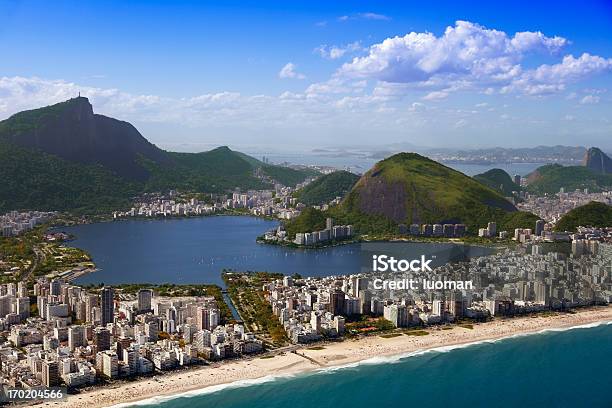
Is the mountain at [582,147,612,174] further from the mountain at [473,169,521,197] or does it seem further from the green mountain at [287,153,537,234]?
the green mountain at [287,153,537,234]

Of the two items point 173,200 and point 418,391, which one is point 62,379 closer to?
point 418,391

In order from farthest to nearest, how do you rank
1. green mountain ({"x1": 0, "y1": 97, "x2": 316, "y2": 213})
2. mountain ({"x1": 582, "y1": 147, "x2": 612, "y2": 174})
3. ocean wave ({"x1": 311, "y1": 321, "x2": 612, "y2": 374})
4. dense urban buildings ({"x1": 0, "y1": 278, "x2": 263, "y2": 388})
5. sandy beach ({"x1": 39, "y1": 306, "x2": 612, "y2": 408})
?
1. mountain ({"x1": 582, "y1": 147, "x2": 612, "y2": 174})
2. green mountain ({"x1": 0, "y1": 97, "x2": 316, "y2": 213})
3. ocean wave ({"x1": 311, "y1": 321, "x2": 612, "y2": 374})
4. dense urban buildings ({"x1": 0, "y1": 278, "x2": 263, "y2": 388})
5. sandy beach ({"x1": 39, "y1": 306, "x2": 612, "y2": 408})

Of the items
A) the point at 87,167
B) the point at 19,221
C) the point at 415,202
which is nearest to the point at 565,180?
the point at 415,202

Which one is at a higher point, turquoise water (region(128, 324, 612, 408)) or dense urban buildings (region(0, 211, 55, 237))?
dense urban buildings (region(0, 211, 55, 237))

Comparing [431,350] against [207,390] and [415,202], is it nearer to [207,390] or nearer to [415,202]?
[207,390]

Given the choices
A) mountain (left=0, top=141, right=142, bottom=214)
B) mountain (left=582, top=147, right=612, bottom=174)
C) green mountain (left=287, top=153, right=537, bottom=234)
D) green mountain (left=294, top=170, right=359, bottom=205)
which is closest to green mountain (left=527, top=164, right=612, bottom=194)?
mountain (left=582, top=147, right=612, bottom=174)

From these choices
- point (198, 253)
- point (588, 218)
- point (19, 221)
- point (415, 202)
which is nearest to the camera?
point (198, 253)

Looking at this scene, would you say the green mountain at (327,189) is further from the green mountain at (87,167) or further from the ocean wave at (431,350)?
the ocean wave at (431,350)
